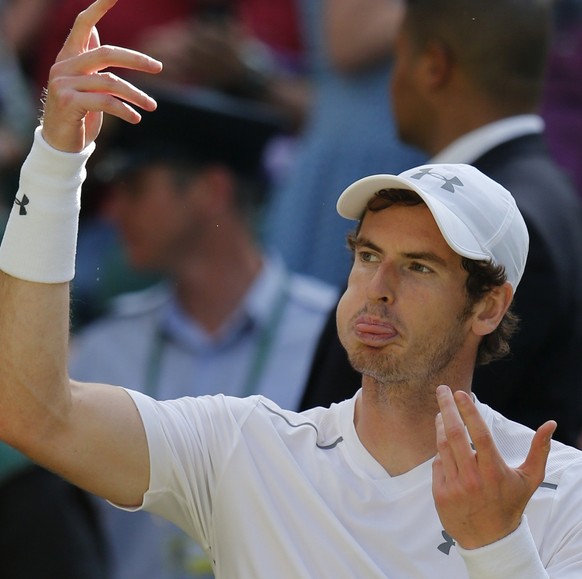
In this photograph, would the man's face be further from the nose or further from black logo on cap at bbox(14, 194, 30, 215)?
black logo on cap at bbox(14, 194, 30, 215)

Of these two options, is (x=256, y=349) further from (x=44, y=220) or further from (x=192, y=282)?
(x=44, y=220)

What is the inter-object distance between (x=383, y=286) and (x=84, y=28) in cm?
72

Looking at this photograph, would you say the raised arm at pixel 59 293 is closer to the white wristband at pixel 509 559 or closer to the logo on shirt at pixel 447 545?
the logo on shirt at pixel 447 545

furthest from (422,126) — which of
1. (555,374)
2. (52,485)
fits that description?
(52,485)

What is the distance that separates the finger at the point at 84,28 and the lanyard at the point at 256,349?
244 centimetres

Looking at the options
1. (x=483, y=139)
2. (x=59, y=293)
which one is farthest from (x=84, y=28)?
(x=483, y=139)

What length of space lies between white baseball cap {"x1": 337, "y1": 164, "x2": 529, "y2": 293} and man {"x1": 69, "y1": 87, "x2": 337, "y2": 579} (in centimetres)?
225

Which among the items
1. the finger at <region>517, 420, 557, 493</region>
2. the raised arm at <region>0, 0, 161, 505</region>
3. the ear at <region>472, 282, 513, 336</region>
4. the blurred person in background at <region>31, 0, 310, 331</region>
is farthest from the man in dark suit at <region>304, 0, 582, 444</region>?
the blurred person in background at <region>31, 0, 310, 331</region>

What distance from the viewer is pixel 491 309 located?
279 cm

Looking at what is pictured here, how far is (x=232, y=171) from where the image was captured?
5.47m

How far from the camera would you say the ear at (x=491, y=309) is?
9.09ft

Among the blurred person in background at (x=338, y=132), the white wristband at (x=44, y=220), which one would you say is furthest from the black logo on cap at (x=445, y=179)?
the blurred person in background at (x=338, y=132)

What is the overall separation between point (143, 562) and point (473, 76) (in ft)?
6.98

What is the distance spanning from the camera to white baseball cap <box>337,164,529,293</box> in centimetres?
266
